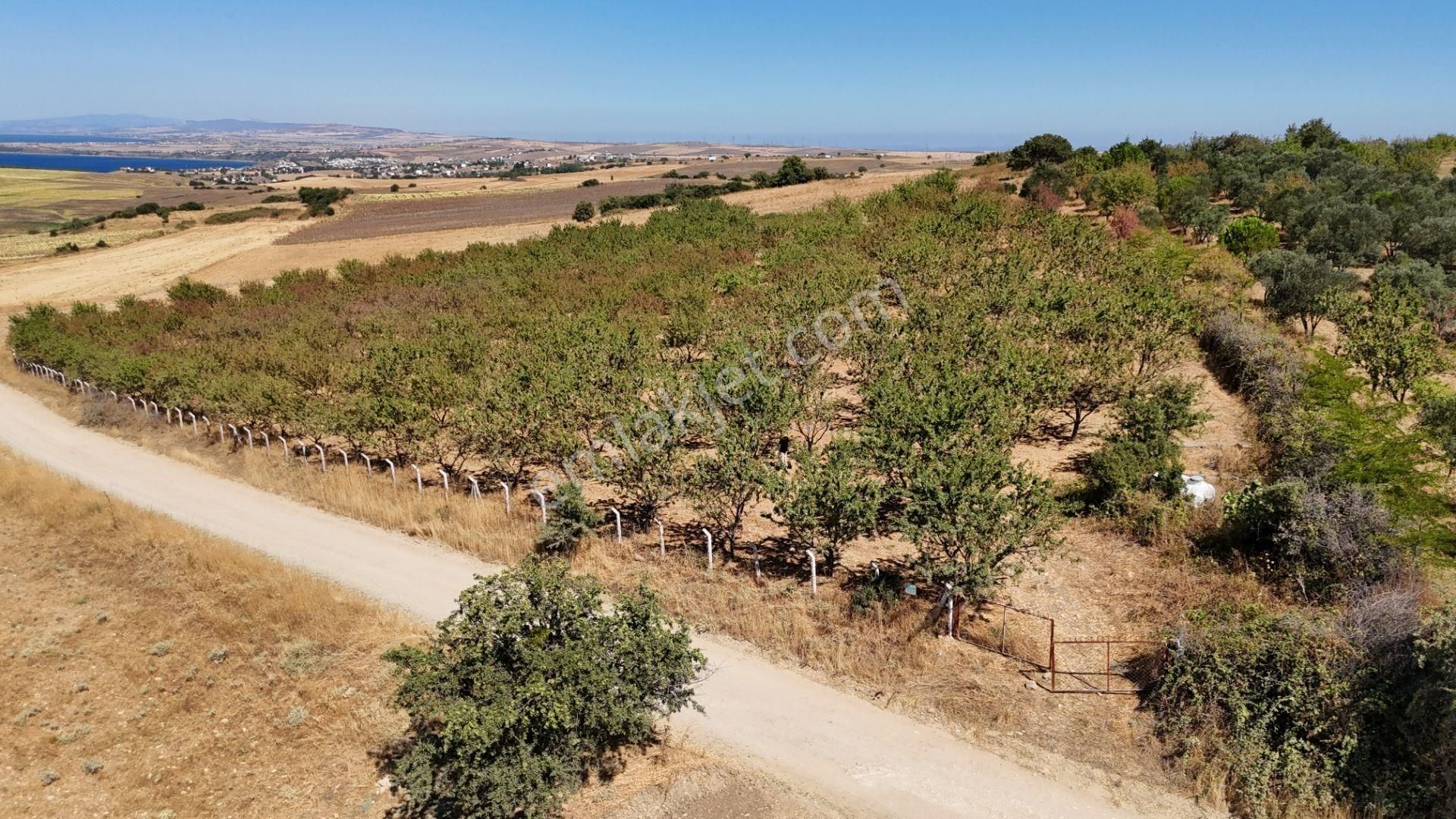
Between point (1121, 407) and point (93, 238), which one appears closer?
point (1121, 407)

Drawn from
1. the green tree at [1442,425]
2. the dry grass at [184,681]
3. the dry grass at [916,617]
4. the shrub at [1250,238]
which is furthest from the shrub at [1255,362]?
the dry grass at [184,681]

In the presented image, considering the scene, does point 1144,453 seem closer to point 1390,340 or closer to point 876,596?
point 876,596

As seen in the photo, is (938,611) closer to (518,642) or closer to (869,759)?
(869,759)

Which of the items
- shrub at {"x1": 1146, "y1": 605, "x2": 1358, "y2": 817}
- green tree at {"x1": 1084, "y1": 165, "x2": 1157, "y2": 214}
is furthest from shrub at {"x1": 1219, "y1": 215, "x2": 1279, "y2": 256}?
shrub at {"x1": 1146, "y1": 605, "x2": 1358, "y2": 817}

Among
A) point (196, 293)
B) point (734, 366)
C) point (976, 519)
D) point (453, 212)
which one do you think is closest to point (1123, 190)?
point (734, 366)

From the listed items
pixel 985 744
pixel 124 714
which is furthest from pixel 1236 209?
pixel 124 714
